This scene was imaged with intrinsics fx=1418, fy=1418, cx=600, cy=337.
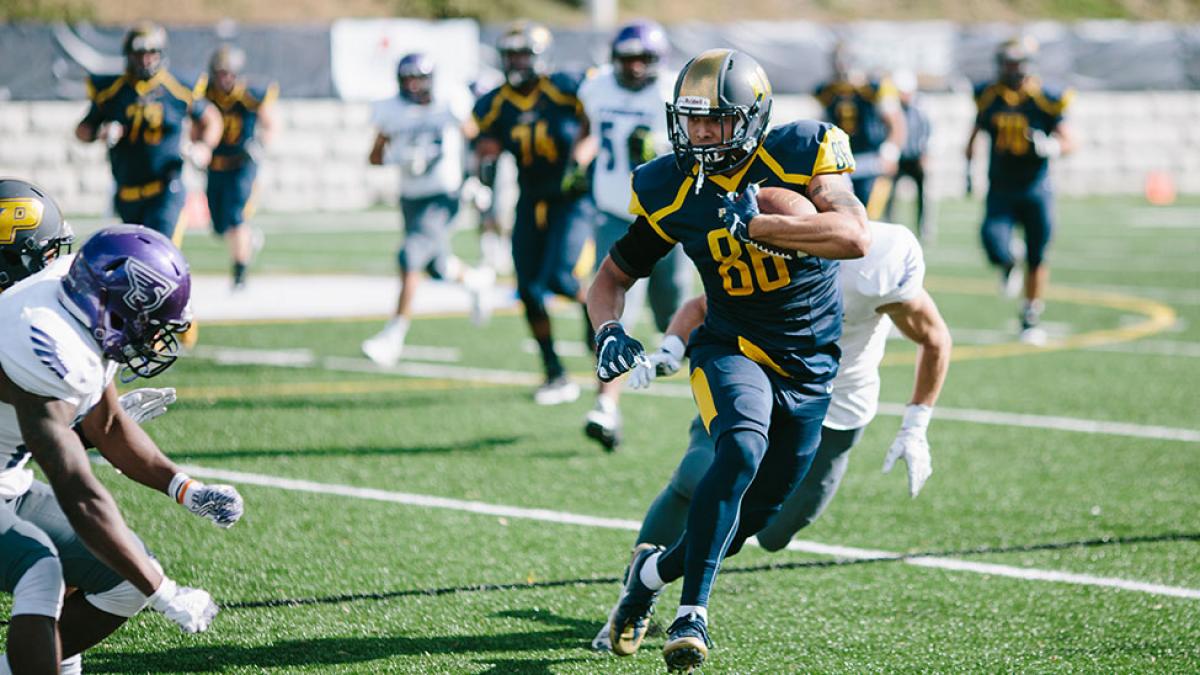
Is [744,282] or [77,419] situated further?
[744,282]

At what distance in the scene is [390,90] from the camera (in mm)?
19500

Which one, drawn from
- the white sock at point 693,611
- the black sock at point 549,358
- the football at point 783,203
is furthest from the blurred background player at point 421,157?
the white sock at point 693,611

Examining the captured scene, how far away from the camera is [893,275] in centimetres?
413

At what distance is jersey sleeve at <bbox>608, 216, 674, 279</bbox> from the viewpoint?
398 centimetres

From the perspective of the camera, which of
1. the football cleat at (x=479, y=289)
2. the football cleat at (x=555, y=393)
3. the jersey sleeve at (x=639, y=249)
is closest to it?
the jersey sleeve at (x=639, y=249)

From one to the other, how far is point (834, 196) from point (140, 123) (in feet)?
20.0

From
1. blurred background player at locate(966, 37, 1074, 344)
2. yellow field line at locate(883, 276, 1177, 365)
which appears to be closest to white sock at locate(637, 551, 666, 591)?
yellow field line at locate(883, 276, 1177, 365)

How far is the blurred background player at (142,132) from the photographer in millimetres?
8617

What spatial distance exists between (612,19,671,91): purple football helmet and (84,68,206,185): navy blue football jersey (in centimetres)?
307

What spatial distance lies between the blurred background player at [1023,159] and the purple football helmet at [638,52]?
415 cm

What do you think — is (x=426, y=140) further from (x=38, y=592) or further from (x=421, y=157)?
(x=38, y=592)

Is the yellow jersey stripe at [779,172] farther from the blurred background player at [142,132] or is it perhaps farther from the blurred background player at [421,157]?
the blurred background player at [142,132]

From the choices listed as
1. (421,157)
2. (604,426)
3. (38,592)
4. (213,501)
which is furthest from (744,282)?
(421,157)

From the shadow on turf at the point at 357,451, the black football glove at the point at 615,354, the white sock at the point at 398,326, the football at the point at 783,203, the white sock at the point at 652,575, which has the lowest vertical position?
the shadow on turf at the point at 357,451
